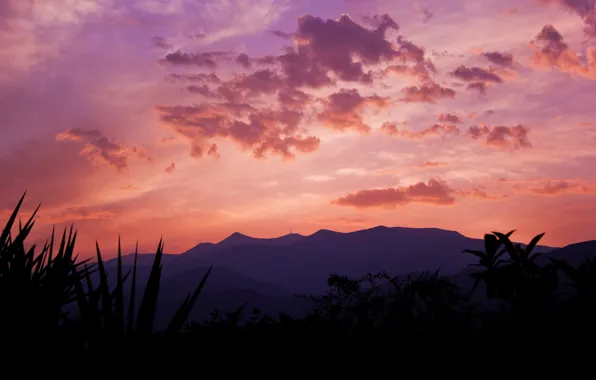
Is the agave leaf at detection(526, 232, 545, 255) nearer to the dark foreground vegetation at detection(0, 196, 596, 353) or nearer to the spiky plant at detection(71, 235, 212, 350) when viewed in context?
the dark foreground vegetation at detection(0, 196, 596, 353)

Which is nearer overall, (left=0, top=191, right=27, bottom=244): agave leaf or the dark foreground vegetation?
the dark foreground vegetation

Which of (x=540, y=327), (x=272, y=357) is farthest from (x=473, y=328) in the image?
(x=272, y=357)

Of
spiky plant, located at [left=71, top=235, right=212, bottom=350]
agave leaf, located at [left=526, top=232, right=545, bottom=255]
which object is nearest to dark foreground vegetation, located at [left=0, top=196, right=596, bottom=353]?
spiky plant, located at [left=71, top=235, right=212, bottom=350]

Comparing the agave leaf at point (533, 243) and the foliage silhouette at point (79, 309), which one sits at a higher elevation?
the agave leaf at point (533, 243)

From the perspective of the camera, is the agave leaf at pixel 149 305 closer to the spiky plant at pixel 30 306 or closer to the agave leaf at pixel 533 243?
the spiky plant at pixel 30 306

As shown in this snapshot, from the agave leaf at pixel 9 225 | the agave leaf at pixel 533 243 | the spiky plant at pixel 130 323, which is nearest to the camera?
the spiky plant at pixel 130 323

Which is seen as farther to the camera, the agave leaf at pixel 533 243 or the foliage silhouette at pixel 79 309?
the agave leaf at pixel 533 243

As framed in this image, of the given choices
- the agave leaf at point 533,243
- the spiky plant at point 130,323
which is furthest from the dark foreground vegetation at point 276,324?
the agave leaf at point 533,243

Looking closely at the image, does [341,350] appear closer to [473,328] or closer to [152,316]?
[473,328]

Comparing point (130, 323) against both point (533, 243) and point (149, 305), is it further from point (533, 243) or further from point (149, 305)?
point (533, 243)

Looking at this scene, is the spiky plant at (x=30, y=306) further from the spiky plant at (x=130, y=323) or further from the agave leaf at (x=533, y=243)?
the agave leaf at (x=533, y=243)

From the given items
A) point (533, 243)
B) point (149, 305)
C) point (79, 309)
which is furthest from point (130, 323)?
point (533, 243)

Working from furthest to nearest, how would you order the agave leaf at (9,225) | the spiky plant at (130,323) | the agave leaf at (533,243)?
the agave leaf at (533,243)
the agave leaf at (9,225)
the spiky plant at (130,323)

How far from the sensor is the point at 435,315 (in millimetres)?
5895
